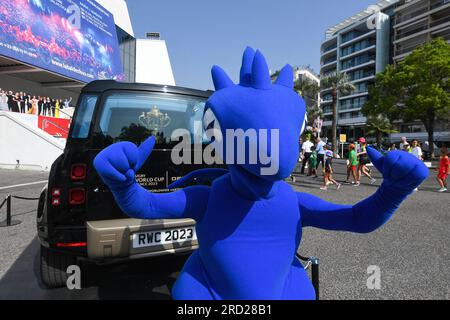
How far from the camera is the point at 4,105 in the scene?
18.0 metres

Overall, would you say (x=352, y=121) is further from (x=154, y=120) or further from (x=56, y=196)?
(x=56, y=196)

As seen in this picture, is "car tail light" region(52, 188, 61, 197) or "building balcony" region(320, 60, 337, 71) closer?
"car tail light" region(52, 188, 61, 197)

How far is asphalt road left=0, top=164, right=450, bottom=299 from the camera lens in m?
2.99

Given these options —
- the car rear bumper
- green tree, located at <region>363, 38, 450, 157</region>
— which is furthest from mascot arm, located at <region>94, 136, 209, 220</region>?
green tree, located at <region>363, 38, 450, 157</region>

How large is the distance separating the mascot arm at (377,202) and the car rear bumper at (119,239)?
136 centimetres

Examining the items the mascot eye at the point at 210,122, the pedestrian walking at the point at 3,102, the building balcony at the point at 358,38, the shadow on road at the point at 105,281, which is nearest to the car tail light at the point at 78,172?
the shadow on road at the point at 105,281

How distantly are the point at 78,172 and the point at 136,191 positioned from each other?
148 cm

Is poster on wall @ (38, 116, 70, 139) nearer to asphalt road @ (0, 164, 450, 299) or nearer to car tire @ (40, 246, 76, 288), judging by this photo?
asphalt road @ (0, 164, 450, 299)

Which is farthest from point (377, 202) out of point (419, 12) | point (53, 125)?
point (419, 12)

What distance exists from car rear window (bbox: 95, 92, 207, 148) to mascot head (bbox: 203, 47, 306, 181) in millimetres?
1675

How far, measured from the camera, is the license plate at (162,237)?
106 inches
